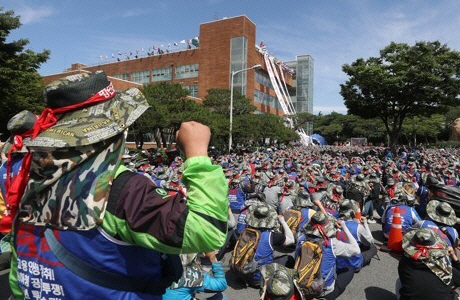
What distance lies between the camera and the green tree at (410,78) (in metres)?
23.5

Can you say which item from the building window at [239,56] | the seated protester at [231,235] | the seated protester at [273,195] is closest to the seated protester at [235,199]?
the seated protester at [273,195]

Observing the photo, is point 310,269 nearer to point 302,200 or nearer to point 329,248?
point 329,248

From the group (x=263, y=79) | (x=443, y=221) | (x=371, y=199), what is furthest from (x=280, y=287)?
(x=263, y=79)

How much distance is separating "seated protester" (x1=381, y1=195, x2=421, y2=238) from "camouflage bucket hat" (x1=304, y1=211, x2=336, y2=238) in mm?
2321

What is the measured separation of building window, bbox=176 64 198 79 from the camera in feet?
172

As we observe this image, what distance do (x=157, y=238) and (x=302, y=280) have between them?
3.57 metres

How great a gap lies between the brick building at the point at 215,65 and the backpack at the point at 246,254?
146ft

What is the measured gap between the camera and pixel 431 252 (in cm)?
383

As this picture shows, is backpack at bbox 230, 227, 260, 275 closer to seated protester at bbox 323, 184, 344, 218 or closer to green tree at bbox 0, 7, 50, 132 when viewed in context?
seated protester at bbox 323, 184, 344, 218

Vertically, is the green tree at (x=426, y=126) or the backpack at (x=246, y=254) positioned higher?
the green tree at (x=426, y=126)

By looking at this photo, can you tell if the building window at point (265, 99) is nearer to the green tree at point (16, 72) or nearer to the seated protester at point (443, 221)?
the green tree at point (16, 72)

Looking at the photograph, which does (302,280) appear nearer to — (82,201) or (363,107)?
(82,201)

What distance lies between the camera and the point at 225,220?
1247mm

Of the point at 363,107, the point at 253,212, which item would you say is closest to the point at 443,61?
the point at 363,107
